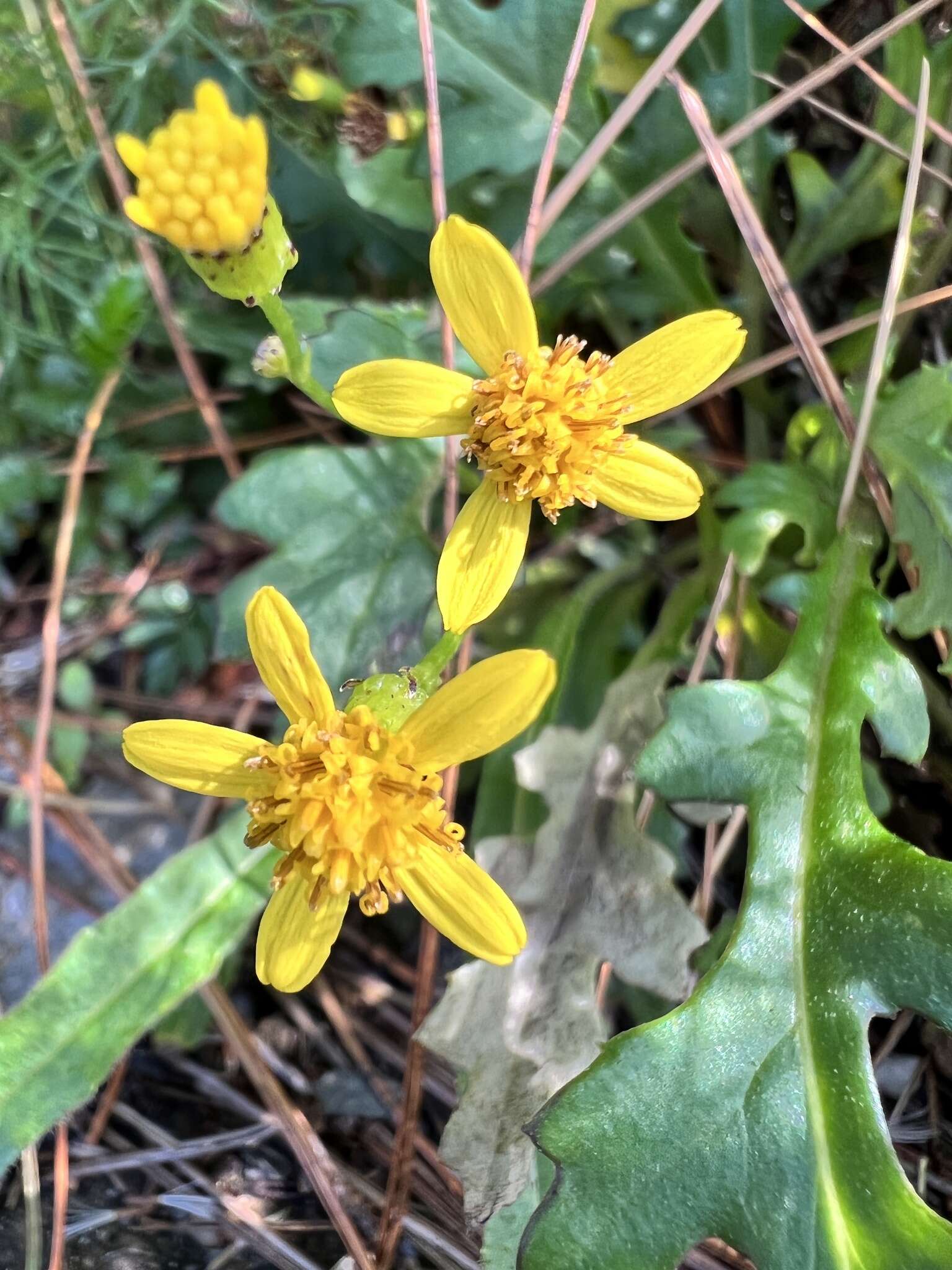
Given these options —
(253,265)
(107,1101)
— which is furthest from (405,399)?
(107,1101)

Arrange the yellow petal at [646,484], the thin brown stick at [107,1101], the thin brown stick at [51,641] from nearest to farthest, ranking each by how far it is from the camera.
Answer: the yellow petal at [646,484] → the thin brown stick at [107,1101] → the thin brown stick at [51,641]

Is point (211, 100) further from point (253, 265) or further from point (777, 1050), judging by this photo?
point (777, 1050)

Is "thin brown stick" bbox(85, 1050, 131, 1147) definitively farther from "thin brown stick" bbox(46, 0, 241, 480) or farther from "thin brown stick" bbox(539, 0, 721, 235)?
"thin brown stick" bbox(539, 0, 721, 235)

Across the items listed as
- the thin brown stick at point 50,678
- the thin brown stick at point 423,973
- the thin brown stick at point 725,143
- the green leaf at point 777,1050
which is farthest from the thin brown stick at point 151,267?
the green leaf at point 777,1050

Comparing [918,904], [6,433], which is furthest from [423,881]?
[6,433]

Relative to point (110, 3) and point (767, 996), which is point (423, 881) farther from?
point (110, 3)

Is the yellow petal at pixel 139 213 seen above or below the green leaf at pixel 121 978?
above

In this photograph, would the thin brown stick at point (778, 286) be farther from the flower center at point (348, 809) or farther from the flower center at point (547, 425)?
the flower center at point (348, 809)
